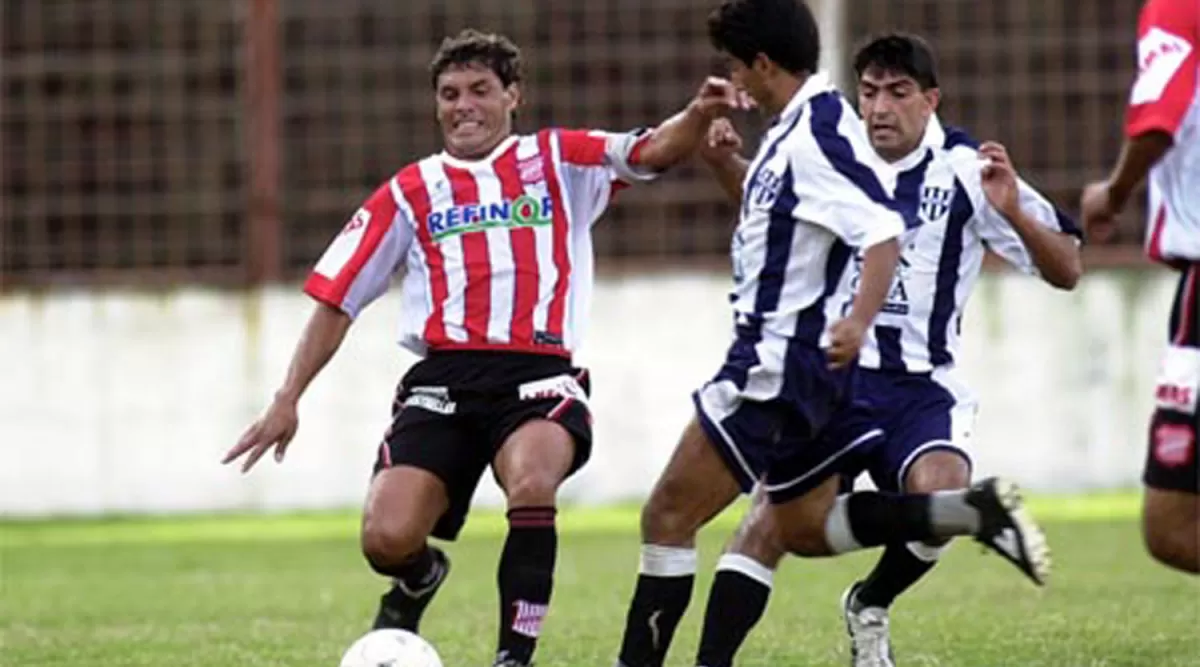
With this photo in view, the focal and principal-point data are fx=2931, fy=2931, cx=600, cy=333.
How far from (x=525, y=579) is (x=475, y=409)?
23.9 inches

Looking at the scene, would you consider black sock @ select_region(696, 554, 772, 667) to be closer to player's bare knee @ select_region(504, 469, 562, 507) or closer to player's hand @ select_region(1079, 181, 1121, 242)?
player's bare knee @ select_region(504, 469, 562, 507)

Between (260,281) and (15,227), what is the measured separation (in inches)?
70.5

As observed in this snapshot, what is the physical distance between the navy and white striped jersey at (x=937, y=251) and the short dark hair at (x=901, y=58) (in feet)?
0.72

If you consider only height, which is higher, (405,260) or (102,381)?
(405,260)

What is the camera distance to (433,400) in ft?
28.7

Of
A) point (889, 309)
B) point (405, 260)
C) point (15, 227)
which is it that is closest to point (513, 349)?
point (405, 260)

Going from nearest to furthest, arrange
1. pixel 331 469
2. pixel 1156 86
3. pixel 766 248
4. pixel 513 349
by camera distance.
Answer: pixel 1156 86 → pixel 766 248 → pixel 513 349 → pixel 331 469

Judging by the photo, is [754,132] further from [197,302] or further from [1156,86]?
Result: [1156,86]

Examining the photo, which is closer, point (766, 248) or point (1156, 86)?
point (1156, 86)

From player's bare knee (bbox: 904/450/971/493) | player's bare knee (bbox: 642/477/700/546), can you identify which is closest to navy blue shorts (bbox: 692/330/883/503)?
player's bare knee (bbox: 642/477/700/546)

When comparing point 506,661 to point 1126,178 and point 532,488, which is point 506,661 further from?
point 1126,178

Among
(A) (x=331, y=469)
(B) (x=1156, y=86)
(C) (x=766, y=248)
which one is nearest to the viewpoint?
(B) (x=1156, y=86)

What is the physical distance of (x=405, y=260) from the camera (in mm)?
9109

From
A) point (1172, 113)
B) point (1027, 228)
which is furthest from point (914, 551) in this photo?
point (1172, 113)
